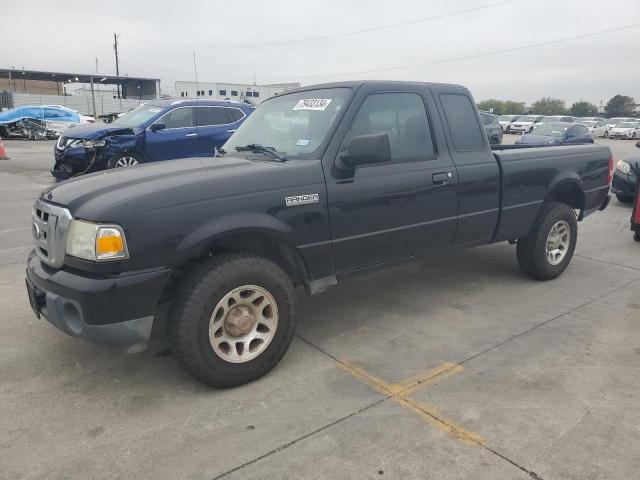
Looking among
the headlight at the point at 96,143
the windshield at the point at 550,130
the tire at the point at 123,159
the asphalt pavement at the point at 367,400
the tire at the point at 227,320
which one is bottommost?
the asphalt pavement at the point at 367,400

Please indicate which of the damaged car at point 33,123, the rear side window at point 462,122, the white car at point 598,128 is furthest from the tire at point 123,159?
the white car at point 598,128

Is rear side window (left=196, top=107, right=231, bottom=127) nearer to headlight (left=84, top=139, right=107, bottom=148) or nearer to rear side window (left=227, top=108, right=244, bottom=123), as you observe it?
rear side window (left=227, top=108, right=244, bottom=123)

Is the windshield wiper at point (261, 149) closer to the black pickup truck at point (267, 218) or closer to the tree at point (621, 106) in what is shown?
the black pickup truck at point (267, 218)

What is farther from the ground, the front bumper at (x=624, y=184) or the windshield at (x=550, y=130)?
the windshield at (x=550, y=130)

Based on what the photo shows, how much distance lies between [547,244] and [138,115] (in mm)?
9305

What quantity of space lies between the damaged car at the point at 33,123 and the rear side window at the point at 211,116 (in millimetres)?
16164

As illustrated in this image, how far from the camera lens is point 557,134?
50.9ft

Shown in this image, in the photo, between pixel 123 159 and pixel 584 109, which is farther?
pixel 584 109

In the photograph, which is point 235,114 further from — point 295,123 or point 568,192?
point 295,123

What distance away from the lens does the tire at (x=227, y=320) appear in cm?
295

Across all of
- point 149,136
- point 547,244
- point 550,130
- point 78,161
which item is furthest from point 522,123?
point 547,244

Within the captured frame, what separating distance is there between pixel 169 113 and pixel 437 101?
8076 millimetres

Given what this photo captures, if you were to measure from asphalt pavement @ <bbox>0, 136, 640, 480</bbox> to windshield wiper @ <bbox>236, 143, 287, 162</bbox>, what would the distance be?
53.4 inches

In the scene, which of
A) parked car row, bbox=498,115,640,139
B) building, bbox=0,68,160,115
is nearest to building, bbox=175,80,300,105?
building, bbox=0,68,160,115
